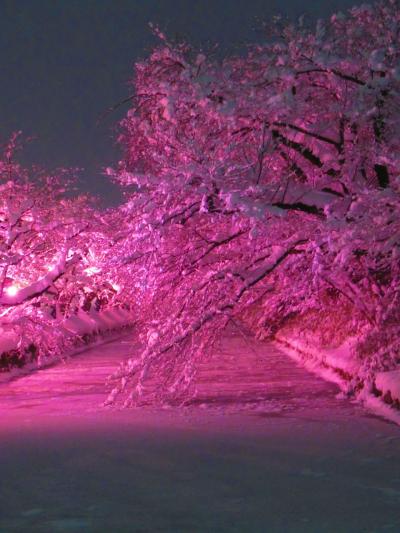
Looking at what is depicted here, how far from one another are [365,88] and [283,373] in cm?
1007

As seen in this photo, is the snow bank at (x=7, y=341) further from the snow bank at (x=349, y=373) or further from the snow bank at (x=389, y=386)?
the snow bank at (x=389, y=386)

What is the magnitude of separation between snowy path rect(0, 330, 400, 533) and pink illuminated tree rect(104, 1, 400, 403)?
5.06ft

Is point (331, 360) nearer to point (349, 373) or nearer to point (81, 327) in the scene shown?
point (349, 373)

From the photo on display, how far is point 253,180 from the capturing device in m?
12.8

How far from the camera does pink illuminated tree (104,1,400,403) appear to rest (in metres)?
11.8

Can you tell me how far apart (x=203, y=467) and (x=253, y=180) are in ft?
17.6

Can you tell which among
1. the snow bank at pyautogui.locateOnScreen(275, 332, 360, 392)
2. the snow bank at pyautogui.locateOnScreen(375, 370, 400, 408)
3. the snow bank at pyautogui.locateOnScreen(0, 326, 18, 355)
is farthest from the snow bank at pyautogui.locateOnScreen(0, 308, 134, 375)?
the snow bank at pyautogui.locateOnScreen(375, 370, 400, 408)

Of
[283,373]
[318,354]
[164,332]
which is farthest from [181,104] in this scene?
[318,354]

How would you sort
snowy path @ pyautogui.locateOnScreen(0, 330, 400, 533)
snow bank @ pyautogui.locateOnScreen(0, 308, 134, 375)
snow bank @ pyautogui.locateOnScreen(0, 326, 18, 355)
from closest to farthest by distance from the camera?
1. snowy path @ pyautogui.locateOnScreen(0, 330, 400, 533)
2. snow bank @ pyautogui.locateOnScreen(0, 326, 18, 355)
3. snow bank @ pyautogui.locateOnScreen(0, 308, 134, 375)

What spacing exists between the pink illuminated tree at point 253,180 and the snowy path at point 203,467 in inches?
60.7

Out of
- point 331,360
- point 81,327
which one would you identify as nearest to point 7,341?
point 331,360

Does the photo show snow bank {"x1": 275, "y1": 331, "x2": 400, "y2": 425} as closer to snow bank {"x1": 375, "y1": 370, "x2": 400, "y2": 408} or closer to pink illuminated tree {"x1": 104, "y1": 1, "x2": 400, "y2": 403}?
snow bank {"x1": 375, "y1": 370, "x2": 400, "y2": 408}

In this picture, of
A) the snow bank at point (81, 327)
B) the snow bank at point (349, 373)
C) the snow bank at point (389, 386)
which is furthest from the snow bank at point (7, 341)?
the snow bank at point (389, 386)

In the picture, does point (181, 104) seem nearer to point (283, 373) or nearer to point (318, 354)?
point (283, 373)
